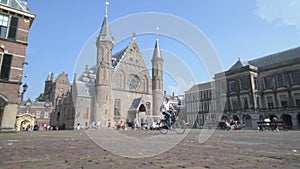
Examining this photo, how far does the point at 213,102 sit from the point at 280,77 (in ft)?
49.4

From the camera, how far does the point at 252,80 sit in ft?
120

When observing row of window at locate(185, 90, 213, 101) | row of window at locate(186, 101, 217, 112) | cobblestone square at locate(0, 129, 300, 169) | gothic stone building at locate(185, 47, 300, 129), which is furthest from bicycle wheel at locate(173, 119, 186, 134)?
row of window at locate(185, 90, 213, 101)

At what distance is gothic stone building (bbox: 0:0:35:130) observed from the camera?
14414 millimetres

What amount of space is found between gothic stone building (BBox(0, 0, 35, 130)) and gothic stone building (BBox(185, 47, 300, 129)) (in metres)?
34.6

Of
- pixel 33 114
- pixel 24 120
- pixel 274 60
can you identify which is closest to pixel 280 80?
pixel 274 60

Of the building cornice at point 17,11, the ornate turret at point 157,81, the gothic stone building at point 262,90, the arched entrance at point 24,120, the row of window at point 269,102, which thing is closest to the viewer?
the building cornice at point 17,11

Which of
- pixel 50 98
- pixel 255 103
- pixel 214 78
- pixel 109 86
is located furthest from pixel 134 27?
pixel 50 98

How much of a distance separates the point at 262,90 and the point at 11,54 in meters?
38.6

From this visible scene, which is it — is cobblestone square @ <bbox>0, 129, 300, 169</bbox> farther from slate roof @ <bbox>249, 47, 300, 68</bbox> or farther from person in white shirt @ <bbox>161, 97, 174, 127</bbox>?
slate roof @ <bbox>249, 47, 300, 68</bbox>

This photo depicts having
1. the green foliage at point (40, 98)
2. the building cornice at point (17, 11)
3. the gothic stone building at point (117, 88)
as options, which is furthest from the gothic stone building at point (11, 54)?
the green foliage at point (40, 98)

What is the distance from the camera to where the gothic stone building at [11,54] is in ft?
47.3

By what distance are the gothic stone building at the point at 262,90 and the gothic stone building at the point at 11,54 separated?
1362 inches

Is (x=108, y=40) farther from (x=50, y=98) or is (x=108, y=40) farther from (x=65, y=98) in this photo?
(x=50, y=98)

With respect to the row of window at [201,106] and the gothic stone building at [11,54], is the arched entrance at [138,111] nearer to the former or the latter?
the row of window at [201,106]
